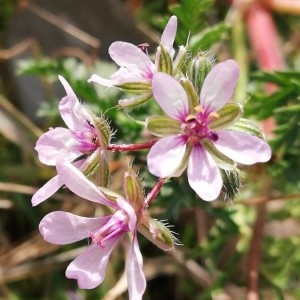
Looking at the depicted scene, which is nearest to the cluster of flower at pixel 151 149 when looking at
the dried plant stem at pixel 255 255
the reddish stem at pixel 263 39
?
the dried plant stem at pixel 255 255

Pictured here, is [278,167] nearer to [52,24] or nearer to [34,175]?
[34,175]

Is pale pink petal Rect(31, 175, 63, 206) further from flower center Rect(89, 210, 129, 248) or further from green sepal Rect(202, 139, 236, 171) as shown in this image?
green sepal Rect(202, 139, 236, 171)

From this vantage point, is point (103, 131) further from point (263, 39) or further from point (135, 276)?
point (263, 39)

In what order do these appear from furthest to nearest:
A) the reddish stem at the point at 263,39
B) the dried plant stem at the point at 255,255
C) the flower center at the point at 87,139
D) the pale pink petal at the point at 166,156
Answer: the reddish stem at the point at 263,39, the dried plant stem at the point at 255,255, the flower center at the point at 87,139, the pale pink petal at the point at 166,156

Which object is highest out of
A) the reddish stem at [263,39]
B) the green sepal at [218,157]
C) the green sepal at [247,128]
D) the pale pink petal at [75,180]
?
the green sepal at [247,128]

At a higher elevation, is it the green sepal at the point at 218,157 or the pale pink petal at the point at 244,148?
the pale pink petal at the point at 244,148

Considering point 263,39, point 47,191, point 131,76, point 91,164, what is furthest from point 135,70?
point 263,39

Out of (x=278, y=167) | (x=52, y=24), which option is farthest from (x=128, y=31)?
(x=278, y=167)

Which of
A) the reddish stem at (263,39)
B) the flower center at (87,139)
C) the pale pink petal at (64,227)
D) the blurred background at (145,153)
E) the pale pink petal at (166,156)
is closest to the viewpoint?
the pale pink petal at (166,156)

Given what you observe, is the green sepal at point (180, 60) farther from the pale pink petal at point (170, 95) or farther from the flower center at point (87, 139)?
the flower center at point (87, 139)

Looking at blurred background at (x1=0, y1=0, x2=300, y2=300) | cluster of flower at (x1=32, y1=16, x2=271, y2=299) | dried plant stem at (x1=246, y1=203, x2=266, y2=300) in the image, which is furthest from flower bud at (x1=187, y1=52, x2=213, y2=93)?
dried plant stem at (x1=246, y1=203, x2=266, y2=300)
